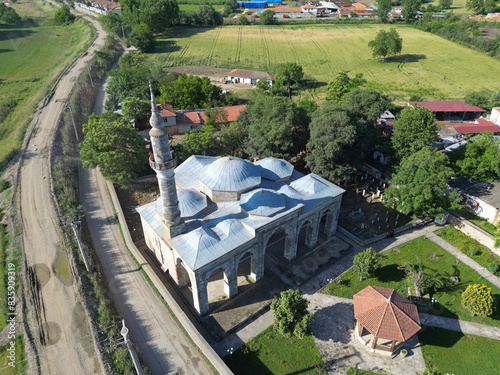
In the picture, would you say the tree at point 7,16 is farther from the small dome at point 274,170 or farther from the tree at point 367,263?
the tree at point 367,263

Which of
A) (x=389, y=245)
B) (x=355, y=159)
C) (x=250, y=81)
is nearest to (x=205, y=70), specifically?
(x=250, y=81)

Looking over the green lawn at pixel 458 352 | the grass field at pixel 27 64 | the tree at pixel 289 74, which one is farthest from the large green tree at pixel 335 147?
the grass field at pixel 27 64

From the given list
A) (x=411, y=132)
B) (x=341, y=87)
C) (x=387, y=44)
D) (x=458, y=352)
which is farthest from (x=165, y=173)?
(x=387, y=44)

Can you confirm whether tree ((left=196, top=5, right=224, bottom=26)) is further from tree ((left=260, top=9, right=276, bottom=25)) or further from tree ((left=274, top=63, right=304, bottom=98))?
tree ((left=274, top=63, right=304, bottom=98))

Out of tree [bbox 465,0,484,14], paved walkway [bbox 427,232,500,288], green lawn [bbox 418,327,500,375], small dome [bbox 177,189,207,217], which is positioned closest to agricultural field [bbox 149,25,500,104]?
tree [bbox 465,0,484,14]

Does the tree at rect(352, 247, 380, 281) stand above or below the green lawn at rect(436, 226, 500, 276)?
above
